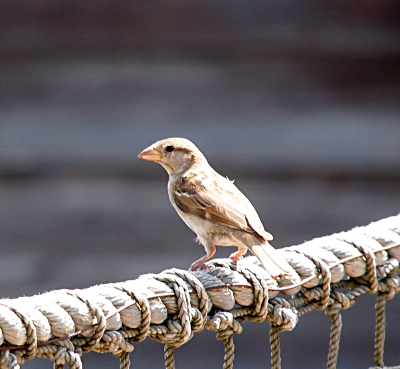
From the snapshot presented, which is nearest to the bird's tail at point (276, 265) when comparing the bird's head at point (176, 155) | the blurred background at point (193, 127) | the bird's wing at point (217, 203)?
the bird's wing at point (217, 203)

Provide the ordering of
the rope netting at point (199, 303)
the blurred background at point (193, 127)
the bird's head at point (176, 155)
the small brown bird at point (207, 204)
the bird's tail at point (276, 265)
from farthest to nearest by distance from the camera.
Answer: the blurred background at point (193, 127)
the bird's head at point (176, 155)
the small brown bird at point (207, 204)
the bird's tail at point (276, 265)
the rope netting at point (199, 303)

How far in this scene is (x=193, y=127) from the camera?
3.42m

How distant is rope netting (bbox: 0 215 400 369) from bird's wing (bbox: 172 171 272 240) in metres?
0.34

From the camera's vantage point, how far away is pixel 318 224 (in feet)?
11.3

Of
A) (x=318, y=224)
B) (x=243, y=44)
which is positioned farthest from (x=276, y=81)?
(x=318, y=224)

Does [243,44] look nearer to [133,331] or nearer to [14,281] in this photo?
[14,281]

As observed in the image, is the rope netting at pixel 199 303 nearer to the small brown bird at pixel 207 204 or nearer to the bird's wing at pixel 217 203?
the small brown bird at pixel 207 204

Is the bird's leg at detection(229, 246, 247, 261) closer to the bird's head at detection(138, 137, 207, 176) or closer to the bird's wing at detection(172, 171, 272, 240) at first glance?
the bird's wing at detection(172, 171, 272, 240)

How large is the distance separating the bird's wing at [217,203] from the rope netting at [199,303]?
34cm

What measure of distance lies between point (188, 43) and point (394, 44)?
100cm

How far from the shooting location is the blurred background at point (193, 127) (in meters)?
3.36

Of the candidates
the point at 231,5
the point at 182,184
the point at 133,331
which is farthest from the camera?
the point at 231,5

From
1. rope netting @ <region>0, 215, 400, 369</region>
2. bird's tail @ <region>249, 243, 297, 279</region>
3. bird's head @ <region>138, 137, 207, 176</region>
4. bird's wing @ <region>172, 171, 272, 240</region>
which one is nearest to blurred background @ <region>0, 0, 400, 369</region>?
bird's head @ <region>138, 137, 207, 176</region>

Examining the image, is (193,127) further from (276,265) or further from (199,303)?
(199,303)
